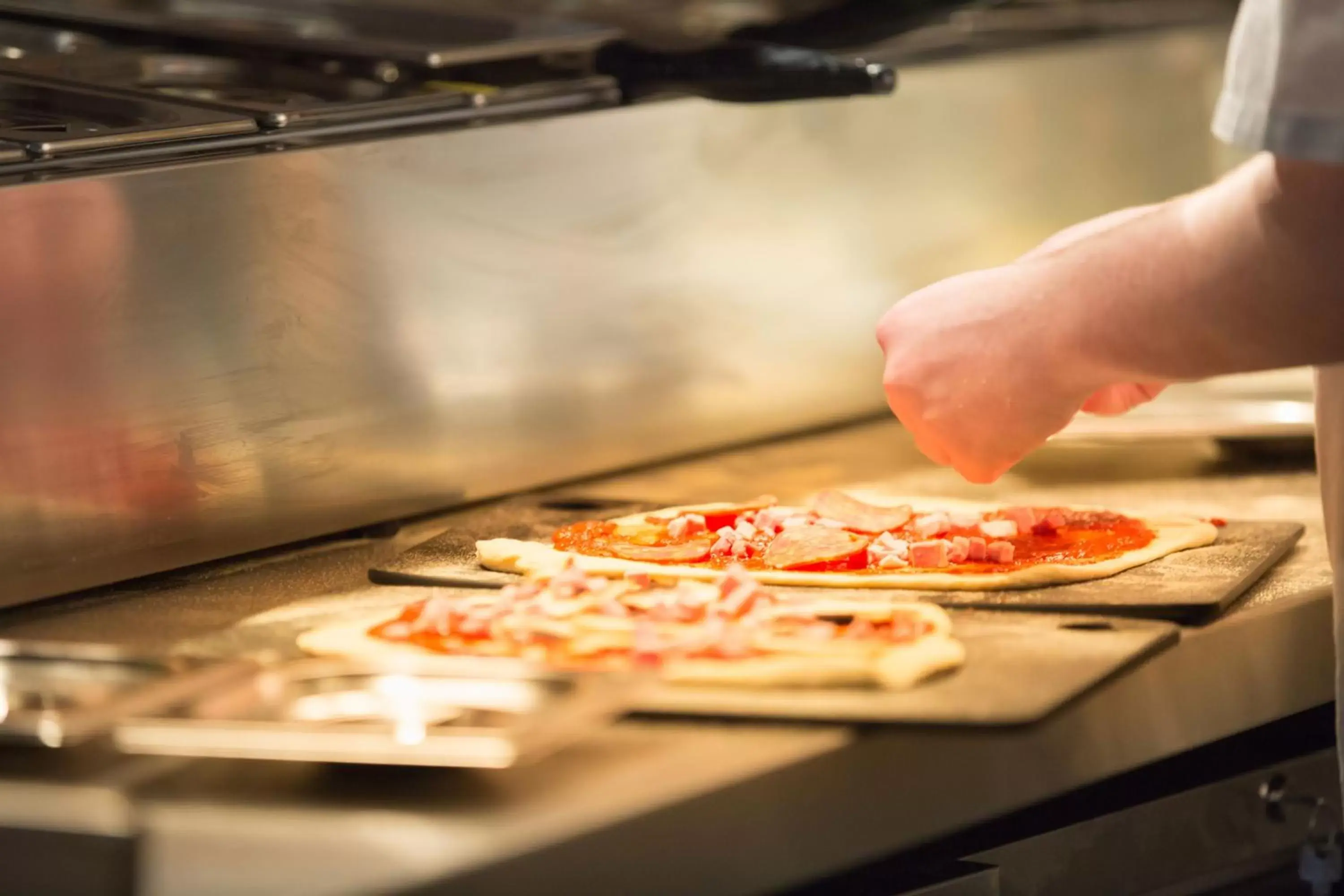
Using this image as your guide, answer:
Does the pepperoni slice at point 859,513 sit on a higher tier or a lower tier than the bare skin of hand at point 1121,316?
lower

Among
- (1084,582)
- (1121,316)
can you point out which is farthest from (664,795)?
(1084,582)

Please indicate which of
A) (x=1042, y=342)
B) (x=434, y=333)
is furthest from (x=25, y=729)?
(x=434, y=333)

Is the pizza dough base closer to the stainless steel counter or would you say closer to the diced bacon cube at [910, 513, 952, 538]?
the stainless steel counter

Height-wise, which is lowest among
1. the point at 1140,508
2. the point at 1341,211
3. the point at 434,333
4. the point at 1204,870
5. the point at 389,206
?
the point at 1204,870

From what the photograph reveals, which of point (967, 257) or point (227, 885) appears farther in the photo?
point (967, 257)

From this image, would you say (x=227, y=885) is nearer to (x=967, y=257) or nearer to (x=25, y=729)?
(x=25, y=729)

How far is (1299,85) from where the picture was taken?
89 centimetres

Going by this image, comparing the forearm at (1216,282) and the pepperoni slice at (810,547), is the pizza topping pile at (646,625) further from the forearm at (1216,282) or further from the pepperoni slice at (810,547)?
the forearm at (1216,282)

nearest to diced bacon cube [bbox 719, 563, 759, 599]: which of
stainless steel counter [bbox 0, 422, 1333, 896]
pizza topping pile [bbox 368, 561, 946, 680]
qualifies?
pizza topping pile [bbox 368, 561, 946, 680]

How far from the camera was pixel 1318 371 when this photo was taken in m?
1.21

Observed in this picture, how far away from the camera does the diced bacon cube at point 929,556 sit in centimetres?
130

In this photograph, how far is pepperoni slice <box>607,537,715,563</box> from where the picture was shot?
1.34 metres

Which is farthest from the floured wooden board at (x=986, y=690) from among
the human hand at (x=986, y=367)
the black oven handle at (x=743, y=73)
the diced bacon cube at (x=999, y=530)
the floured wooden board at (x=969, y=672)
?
the black oven handle at (x=743, y=73)

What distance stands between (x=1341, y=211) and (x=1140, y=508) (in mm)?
661
